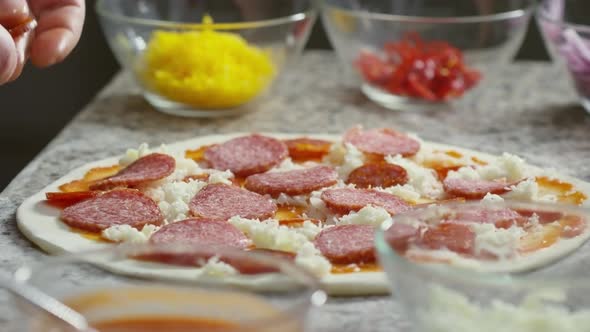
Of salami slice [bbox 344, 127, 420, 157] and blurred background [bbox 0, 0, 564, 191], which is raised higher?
salami slice [bbox 344, 127, 420, 157]

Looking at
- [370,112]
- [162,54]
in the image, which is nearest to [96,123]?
[162,54]

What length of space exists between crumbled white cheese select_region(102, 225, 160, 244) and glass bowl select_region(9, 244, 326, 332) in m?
0.32

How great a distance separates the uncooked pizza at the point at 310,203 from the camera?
58.1 inches

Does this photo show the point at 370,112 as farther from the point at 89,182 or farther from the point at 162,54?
the point at 89,182

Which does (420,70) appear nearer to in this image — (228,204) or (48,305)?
(228,204)

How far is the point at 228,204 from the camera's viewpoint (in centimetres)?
181

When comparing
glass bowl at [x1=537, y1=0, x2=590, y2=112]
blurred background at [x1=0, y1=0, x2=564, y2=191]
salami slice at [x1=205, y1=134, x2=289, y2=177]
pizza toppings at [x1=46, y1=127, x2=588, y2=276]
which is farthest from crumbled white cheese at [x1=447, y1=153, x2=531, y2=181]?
blurred background at [x1=0, y1=0, x2=564, y2=191]

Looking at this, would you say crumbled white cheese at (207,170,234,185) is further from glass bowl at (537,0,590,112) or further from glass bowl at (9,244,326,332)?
glass bowl at (537,0,590,112)

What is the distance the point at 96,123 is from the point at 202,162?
506 mm

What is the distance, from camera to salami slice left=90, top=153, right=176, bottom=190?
1.90m

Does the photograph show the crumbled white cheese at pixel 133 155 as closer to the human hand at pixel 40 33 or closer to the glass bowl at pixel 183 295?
the human hand at pixel 40 33

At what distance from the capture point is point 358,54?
106 inches

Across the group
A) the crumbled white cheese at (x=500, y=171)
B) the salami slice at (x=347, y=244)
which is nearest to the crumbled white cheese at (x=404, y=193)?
the crumbled white cheese at (x=500, y=171)

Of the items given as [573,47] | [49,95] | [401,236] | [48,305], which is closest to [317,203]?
[401,236]
